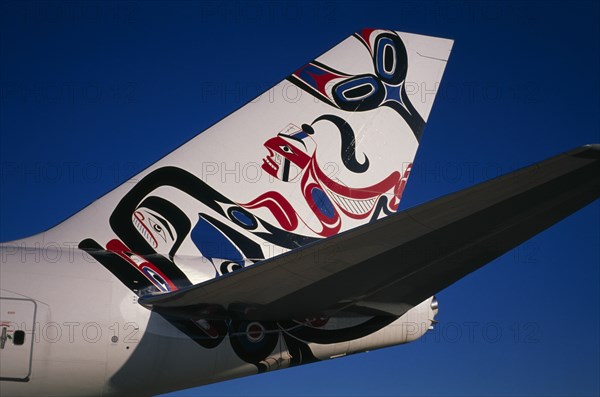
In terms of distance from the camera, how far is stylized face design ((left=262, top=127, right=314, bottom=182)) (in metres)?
9.67

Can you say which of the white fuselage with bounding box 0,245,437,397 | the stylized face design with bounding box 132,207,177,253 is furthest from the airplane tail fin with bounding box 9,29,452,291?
the white fuselage with bounding box 0,245,437,397

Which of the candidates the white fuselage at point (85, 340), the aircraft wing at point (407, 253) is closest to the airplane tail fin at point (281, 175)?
the white fuselage at point (85, 340)

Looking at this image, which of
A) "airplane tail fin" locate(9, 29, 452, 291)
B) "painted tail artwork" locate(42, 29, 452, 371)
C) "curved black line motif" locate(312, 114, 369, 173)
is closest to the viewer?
"painted tail artwork" locate(42, 29, 452, 371)

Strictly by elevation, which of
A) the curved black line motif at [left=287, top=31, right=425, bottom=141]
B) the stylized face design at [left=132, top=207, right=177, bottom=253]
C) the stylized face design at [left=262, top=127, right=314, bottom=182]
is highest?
the curved black line motif at [left=287, top=31, right=425, bottom=141]

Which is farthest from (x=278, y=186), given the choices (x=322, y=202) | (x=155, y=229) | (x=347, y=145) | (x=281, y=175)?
(x=155, y=229)

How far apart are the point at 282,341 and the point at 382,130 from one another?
13.6 ft

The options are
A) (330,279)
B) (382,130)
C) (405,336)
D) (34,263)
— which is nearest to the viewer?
(330,279)

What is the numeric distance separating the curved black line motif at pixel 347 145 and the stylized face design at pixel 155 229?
278 centimetres

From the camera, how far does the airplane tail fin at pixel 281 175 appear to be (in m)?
8.55

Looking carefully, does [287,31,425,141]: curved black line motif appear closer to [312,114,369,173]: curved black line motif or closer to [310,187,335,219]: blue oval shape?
[312,114,369,173]: curved black line motif

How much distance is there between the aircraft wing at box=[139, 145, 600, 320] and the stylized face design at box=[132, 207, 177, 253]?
1.46 metres

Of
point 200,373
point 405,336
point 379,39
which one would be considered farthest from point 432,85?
point 200,373

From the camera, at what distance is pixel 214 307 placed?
22.8 ft

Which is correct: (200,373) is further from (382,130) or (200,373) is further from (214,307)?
(382,130)
